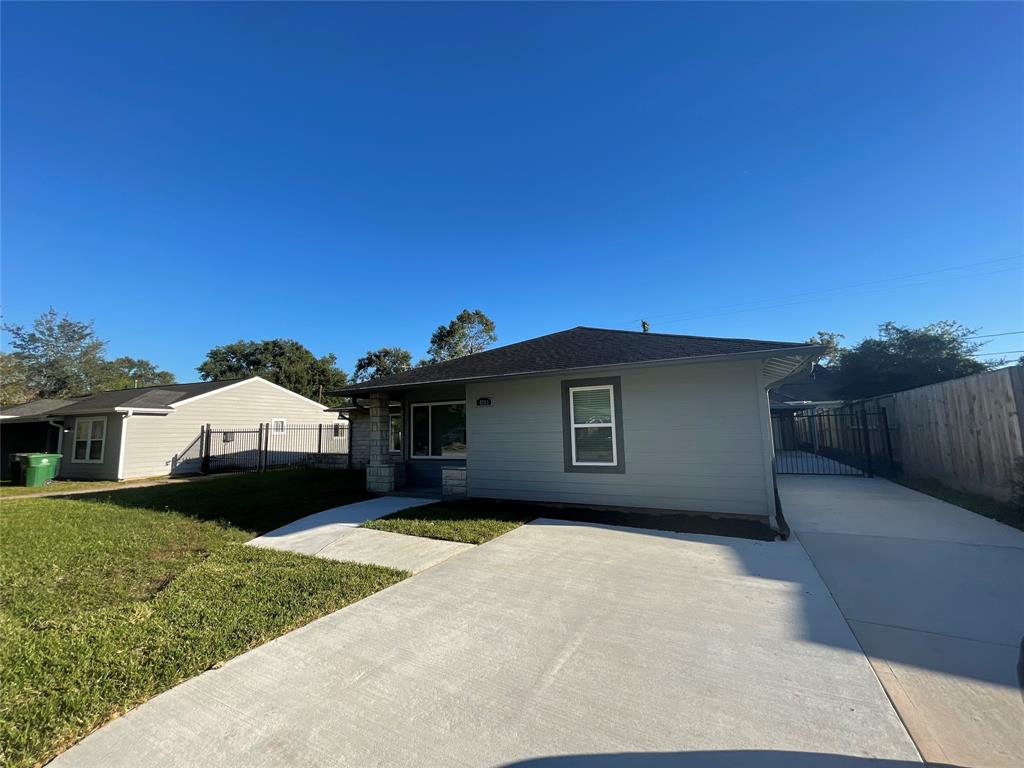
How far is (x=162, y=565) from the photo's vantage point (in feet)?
15.4

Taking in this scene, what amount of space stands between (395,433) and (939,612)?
1034 cm

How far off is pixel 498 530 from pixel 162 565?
401 cm

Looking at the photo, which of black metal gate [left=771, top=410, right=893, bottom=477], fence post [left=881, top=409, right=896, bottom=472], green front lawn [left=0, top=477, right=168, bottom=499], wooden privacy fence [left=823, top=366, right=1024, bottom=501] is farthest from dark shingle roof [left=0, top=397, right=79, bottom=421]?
fence post [left=881, top=409, right=896, bottom=472]

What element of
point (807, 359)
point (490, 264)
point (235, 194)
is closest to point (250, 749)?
point (807, 359)

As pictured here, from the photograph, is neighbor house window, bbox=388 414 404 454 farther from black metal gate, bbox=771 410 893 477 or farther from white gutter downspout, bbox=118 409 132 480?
white gutter downspout, bbox=118 409 132 480

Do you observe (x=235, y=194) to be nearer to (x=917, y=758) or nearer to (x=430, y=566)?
(x=430, y=566)

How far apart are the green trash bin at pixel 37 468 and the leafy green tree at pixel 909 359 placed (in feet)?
103

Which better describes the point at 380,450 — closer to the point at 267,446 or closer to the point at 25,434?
the point at 267,446

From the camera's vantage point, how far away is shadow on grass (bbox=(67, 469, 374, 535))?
7.40 meters

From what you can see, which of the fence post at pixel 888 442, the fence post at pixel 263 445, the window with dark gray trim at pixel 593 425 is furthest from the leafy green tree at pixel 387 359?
the fence post at pixel 888 442

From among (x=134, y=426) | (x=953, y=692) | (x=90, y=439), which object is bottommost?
(x=953, y=692)

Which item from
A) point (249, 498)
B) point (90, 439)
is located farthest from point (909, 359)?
point (90, 439)

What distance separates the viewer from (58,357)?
30938 millimetres

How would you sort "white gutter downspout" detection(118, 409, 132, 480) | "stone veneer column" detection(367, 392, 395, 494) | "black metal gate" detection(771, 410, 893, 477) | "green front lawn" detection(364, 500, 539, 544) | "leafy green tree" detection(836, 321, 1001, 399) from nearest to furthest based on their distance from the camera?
"green front lawn" detection(364, 500, 539, 544)
"stone veneer column" detection(367, 392, 395, 494)
"black metal gate" detection(771, 410, 893, 477)
"white gutter downspout" detection(118, 409, 132, 480)
"leafy green tree" detection(836, 321, 1001, 399)
